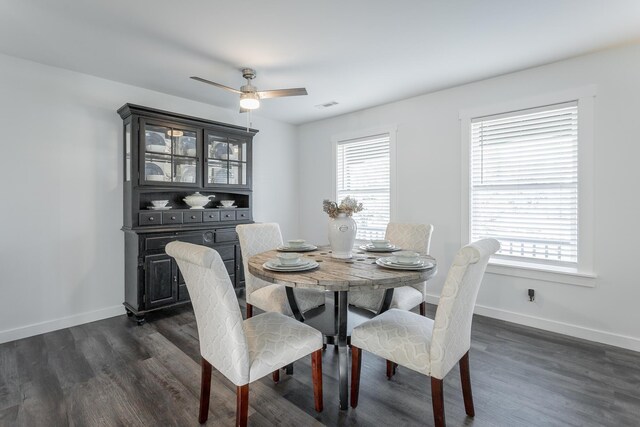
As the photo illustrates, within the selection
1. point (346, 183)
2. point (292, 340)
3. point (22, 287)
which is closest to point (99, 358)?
point (22, 287)

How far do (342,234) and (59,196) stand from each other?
298 cm

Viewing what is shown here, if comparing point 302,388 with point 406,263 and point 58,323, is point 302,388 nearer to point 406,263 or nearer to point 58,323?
point 406,263

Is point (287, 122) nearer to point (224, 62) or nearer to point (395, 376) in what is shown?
point (224, 62)

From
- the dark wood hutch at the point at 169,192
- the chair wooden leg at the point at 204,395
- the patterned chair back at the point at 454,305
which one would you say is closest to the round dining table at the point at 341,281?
the patterned chair back at the point at 454,305

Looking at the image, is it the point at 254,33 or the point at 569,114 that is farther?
the point at 569,114

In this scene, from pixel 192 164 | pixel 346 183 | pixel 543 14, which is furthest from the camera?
pixel 346 183

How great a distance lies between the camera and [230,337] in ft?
4.89

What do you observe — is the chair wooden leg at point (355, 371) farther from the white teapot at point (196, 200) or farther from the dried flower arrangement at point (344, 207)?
the white teapot at point (196, 200)

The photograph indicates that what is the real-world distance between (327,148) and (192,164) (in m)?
2.14

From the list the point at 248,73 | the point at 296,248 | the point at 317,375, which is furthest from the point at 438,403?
the point at 248,73

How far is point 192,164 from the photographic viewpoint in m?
3.75

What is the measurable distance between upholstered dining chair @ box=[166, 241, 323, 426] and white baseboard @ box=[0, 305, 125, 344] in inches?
91.8

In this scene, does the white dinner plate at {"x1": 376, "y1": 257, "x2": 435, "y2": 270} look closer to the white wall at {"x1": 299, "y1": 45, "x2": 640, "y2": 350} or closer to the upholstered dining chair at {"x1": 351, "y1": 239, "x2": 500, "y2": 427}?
the upholstered dining chair at {"x1": 351, "y1": 239, "x2": 500, "y2": 427}

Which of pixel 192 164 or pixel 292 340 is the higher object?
pixel 192 164
